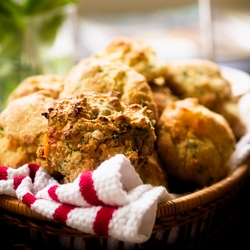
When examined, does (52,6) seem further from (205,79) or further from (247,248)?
(247,248)

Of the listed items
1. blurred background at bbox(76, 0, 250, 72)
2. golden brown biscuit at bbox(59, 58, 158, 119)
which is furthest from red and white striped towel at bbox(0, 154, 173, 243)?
blurred background at bbox(76, 0, 250, 72)

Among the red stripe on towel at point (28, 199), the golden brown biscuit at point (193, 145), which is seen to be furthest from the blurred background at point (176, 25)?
the red stripe on towel at point (28, 199)

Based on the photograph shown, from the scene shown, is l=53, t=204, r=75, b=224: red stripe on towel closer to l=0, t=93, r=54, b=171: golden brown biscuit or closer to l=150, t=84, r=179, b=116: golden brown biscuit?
l=0, t=93, r=54, b=171: golden brown biscuit

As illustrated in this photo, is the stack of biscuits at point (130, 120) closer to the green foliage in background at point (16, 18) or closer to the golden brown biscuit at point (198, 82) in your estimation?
the golden brown biscuit at point (198, 82)

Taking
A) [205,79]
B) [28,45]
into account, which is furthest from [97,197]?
[28,45]

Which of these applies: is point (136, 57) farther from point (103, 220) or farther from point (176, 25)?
point (176, 25)

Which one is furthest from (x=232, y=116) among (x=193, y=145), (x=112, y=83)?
(x=112, y=83)
